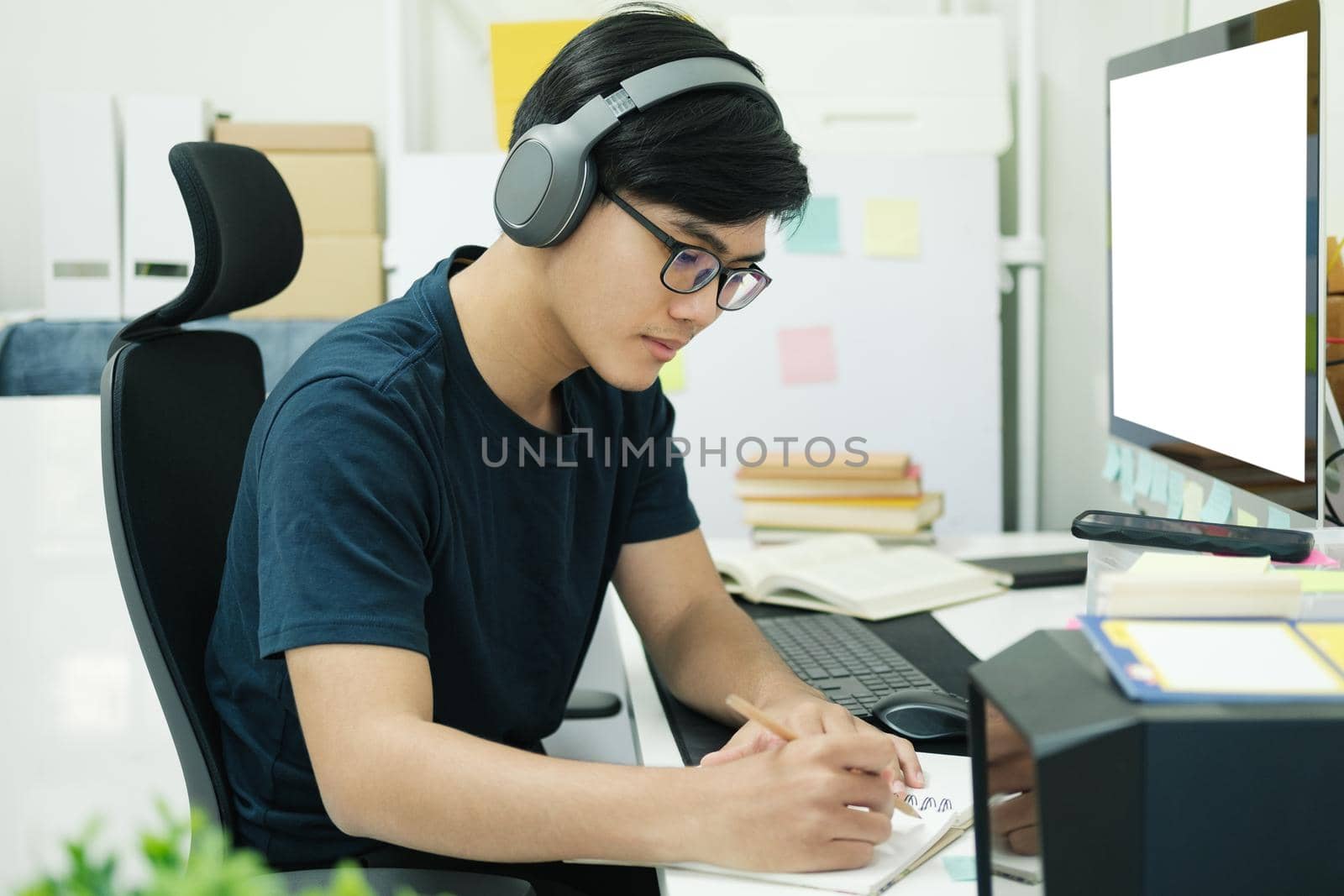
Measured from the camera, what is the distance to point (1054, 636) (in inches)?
22.4

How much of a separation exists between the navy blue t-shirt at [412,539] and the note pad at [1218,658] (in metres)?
0.47

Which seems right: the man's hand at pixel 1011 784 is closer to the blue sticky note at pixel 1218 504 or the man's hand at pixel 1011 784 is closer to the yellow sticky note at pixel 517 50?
the blue sticky note at pixel 1218 504

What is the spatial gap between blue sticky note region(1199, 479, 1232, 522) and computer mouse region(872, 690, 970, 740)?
340 mm

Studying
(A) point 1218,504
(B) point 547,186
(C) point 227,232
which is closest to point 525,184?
(B) point 547,186

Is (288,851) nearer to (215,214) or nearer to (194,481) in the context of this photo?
(194,481)

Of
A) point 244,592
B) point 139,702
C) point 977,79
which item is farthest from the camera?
point 977,79

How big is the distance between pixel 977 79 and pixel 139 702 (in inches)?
68.1

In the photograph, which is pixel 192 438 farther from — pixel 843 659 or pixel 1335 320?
pixel 1335 320

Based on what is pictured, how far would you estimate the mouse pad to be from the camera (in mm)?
899

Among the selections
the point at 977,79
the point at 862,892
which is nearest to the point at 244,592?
the point at 862,892

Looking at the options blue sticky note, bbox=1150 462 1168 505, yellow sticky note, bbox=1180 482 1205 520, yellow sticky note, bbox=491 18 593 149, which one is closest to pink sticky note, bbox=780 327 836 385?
yellow sticky note, bbox=491 18 593 149

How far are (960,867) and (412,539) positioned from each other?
1.41ft

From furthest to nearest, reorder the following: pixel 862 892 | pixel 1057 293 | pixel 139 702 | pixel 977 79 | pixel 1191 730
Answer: pixel 1057 293 < pixel 977 79 < pixel 139 702 < pixel 862 892 < pixel 1191 730

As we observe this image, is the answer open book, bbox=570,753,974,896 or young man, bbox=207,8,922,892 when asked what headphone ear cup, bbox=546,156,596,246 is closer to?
young man, bbox=207,8,922,892
